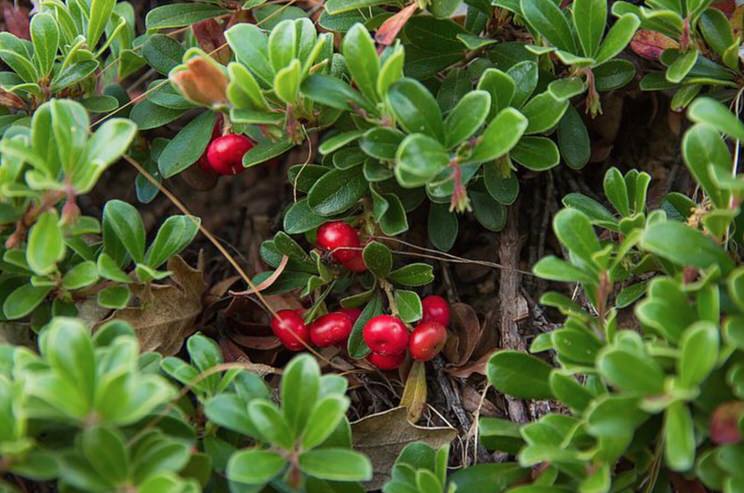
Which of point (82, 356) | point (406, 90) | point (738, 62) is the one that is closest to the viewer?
point (82, 356)

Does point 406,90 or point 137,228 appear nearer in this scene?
point 406,90

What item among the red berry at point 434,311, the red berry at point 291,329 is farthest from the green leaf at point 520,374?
the red berry at point 291,329

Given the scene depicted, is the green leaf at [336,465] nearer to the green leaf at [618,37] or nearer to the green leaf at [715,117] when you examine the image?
the green leaf at [715,117]

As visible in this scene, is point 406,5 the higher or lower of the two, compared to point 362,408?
higher

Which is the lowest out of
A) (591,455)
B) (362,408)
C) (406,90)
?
(362,408)

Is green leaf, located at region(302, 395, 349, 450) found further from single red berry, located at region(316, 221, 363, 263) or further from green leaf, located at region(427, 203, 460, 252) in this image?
green leaf, located at region(427, 203, 460, 252)

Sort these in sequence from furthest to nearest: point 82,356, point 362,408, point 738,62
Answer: point 362,408, point 738,62, point 82,356

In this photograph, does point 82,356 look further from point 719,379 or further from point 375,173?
point 719,379

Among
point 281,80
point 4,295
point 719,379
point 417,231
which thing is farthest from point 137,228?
Result: point 719,379
